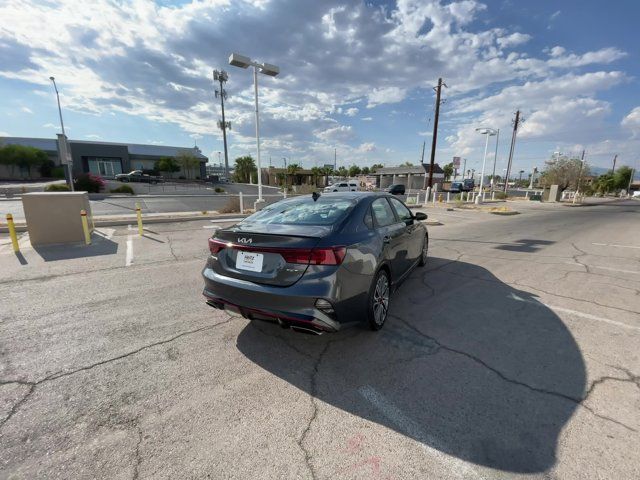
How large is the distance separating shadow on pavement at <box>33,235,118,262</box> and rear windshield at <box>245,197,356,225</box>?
16.9 feet

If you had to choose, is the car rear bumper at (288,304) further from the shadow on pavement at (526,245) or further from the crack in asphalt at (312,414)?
the shadow on pavement at (526,245)

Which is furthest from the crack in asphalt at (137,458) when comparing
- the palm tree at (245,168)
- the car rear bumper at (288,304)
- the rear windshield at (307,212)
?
the palm tree at (245,168)

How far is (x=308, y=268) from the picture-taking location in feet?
8.91

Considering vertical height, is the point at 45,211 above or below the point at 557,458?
above

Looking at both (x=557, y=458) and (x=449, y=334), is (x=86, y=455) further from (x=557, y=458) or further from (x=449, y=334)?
(x=449, y=334)

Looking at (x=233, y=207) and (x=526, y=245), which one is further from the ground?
(x=233, y=207)

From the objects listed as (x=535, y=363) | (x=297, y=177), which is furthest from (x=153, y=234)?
(x=297, y=177)

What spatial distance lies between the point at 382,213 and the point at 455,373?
204 centimetres

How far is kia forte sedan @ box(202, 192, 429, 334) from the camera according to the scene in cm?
267

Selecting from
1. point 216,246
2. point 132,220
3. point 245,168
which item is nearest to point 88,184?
point 132,220

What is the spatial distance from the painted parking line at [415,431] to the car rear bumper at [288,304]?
0.61 m

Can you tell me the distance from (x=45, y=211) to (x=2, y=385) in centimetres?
673

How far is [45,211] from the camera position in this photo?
24.7ft

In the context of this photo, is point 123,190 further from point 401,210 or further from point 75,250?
point 401,210
